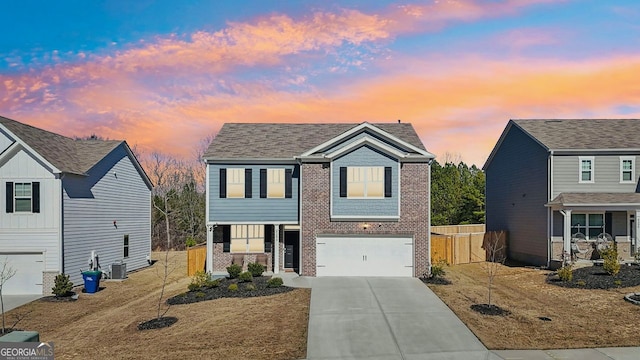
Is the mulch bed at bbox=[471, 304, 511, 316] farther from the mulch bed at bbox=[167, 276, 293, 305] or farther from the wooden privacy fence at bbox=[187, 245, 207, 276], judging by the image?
the wooden privacy fence at bbox=[187, 245, 207, 276]

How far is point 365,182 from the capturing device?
24047 mm

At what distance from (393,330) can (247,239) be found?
42.2 feet

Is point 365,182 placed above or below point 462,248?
above

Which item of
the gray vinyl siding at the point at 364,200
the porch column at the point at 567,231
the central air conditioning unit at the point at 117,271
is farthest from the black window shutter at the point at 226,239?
the porch column at the point at 567,231

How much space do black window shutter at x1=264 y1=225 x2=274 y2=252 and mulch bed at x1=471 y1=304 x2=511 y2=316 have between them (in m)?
12.0

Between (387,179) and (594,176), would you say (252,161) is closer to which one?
(387,179)

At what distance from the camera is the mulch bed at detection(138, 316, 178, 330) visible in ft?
50.9

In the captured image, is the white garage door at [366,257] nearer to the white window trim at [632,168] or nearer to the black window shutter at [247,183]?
the black window shutter at [247,183]

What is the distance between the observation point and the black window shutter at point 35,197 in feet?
74.9

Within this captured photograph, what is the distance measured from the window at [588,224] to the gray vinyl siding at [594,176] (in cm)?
151

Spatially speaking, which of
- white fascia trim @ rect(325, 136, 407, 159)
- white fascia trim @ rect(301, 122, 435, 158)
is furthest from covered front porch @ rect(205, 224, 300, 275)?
white fascia trim @ rect(325, 136, 407, 159)

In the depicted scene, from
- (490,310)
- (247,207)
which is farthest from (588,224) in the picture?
(247,207)

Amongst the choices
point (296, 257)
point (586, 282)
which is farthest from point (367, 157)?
point (586, 282)

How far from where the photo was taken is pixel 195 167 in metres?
59.7
